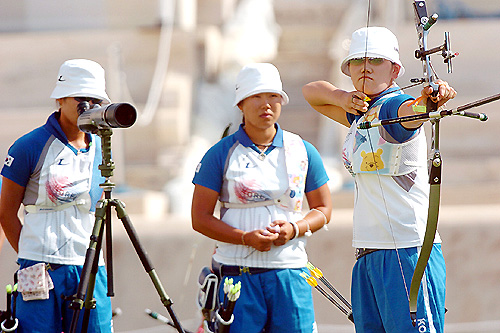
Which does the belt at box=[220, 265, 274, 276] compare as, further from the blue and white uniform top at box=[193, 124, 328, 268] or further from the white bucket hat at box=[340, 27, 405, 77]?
the white bucket hat at box=[340, 27, 405, 77]

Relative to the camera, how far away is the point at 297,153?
11.3 ft

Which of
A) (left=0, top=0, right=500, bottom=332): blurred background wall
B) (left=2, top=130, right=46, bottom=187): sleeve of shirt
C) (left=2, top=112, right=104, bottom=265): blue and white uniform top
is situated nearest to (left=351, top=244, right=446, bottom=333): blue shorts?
(left=2, top=112, right=104, bottom=265): blue and white uniform top

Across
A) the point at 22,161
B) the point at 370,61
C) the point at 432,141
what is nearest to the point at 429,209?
the point at 432,141

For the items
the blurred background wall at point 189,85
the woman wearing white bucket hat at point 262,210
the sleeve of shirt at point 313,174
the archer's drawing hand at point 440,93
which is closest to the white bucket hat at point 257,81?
the woman wearing white bucket hat at point 262,210

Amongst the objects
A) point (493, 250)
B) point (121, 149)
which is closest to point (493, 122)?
point (493, 250)

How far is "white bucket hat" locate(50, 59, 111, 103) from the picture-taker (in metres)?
3.25

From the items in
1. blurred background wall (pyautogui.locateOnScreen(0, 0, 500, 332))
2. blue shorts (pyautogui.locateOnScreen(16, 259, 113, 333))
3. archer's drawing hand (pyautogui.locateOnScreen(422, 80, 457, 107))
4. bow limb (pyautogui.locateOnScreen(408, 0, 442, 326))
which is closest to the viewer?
archer's drawing hand (pyautogui.locateOnScreen(422, 80, 457, 107))

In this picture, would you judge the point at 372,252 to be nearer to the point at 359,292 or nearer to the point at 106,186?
the point at 359,292

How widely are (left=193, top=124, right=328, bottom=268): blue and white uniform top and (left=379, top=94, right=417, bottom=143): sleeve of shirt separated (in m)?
0.83

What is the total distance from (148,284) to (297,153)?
5.56 ft

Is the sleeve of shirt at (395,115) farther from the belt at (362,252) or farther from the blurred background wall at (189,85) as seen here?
the blurred background wall at (189,85)

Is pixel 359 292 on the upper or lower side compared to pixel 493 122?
lower

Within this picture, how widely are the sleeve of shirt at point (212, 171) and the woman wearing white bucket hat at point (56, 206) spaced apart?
0.43 meters

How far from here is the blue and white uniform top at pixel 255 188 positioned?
11.0 ft
